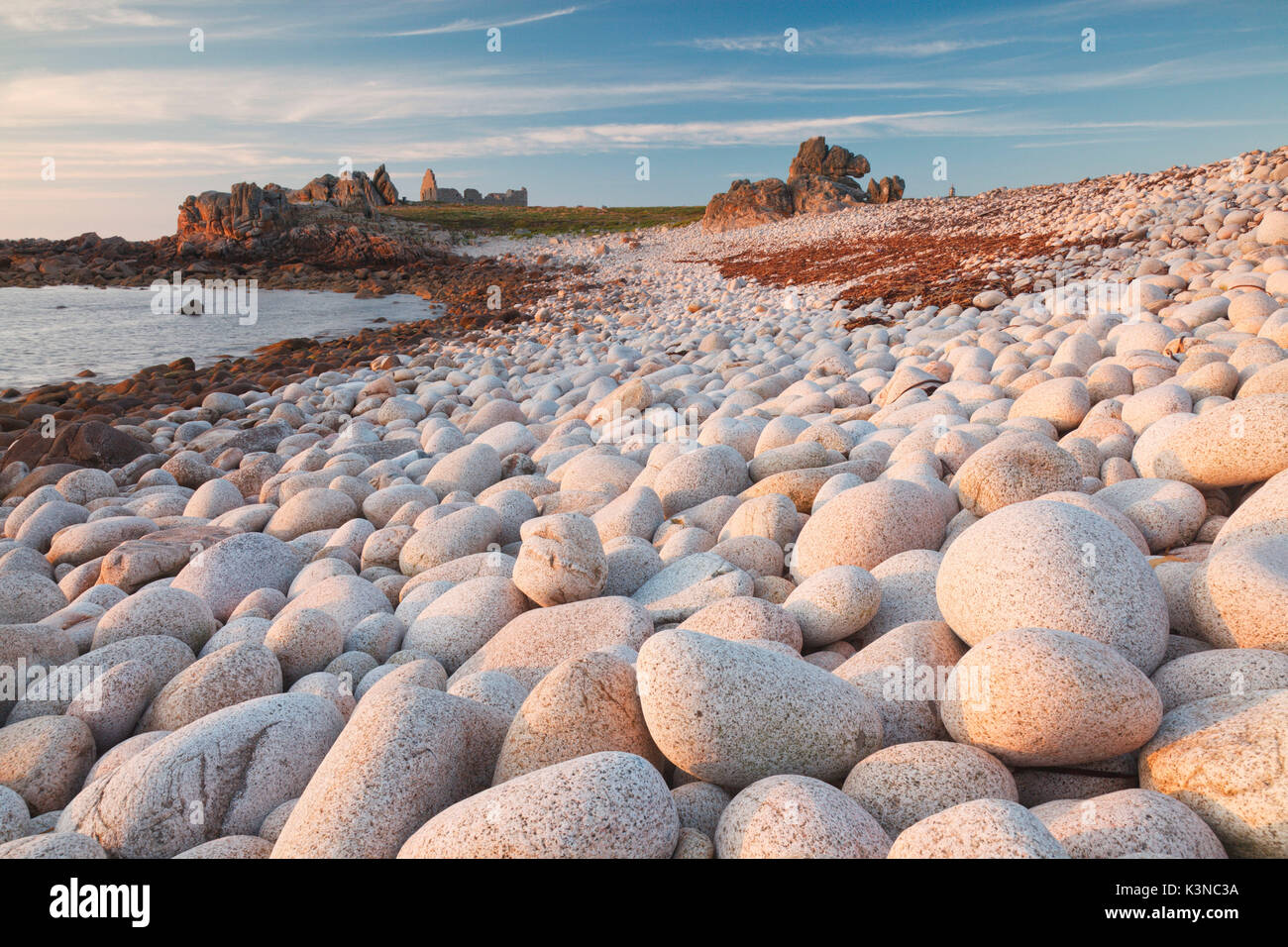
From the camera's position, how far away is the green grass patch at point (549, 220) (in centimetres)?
5531

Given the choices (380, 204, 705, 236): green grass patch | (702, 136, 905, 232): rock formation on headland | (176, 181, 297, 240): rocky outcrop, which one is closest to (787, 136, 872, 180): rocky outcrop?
(702, 136, 905, 232): rock formation on headland

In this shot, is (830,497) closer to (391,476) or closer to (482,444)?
A: (482,444)

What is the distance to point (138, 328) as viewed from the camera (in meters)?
22.5

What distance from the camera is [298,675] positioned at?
3.89 m

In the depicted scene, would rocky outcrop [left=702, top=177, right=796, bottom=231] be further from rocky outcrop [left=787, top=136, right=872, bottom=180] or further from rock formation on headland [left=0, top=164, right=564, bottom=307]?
rock formation on headland [left=0, top=164, right=564, bottom=307]

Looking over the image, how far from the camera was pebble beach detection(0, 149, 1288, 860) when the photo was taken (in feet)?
7.35

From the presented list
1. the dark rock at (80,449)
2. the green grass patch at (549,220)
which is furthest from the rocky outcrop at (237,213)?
the dark rock at (80,449)

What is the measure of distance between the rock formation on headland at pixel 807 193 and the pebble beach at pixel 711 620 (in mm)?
39260

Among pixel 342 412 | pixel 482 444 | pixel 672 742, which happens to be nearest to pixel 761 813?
pixel 672 742

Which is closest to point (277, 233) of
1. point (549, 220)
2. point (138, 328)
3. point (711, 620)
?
point (138, 328)

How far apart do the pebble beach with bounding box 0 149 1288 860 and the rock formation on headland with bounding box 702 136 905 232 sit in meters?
39.3

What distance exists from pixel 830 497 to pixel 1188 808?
298cm

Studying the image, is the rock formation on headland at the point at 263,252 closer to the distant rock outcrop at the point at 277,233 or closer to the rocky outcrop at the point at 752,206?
the distant rock outcrop at the point at 277,233
